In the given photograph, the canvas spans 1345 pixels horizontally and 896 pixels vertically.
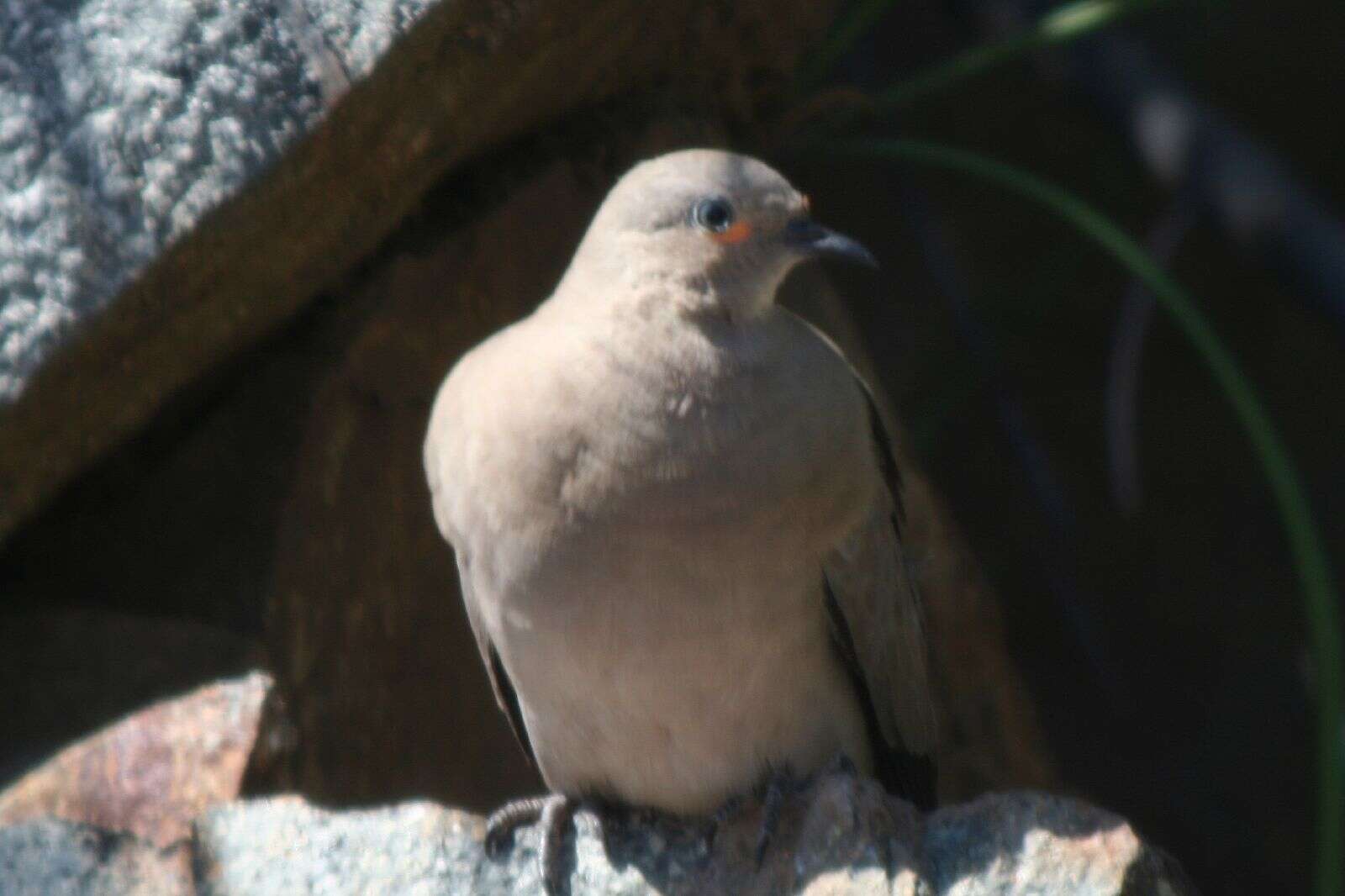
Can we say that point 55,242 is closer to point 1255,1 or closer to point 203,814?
point 203,814

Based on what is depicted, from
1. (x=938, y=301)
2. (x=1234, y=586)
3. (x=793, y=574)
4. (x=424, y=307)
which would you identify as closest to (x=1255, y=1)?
(x=938, y=301)

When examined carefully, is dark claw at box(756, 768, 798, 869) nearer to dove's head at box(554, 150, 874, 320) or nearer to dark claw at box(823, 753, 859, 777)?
dark claw at box(823, 753, 859, 777)

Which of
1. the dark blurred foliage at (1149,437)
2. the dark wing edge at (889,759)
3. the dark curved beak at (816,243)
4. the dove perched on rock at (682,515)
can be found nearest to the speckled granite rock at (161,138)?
the dove perched on rock at (682,515)

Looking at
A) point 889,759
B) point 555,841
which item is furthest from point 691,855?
point 889,759

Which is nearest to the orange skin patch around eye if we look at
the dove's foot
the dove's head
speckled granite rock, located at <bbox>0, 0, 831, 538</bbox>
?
the dove's head

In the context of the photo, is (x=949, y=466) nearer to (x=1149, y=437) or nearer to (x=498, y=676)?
(x=1149, y=437)
